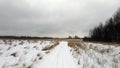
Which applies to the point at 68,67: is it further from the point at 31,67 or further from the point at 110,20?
the point at 110,20

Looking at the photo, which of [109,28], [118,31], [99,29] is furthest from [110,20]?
[99,29]

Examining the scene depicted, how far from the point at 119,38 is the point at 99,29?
29.6 m

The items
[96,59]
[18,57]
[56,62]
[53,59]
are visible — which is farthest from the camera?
[96,59]

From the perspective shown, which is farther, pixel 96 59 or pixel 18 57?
pixel 96 59

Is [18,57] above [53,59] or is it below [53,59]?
above

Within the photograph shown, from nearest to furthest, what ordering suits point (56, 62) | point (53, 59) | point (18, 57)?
point (56, 62), point (18, 57), point (53, 59)

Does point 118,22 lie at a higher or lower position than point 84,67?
higher

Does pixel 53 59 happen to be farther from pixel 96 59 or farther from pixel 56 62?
pixel 96 59

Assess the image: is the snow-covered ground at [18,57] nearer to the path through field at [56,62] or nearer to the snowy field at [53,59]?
the snowy field at [53,59]

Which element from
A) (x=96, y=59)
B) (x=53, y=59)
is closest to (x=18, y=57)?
(x=53, y=59)

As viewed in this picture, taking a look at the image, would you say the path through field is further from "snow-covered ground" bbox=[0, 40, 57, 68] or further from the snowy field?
"snow-covered ground" bbox=[0, 40, 57, 68]

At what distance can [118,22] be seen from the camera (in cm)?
7144

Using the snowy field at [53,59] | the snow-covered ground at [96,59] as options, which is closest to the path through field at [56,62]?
the snowy field at [53,59]

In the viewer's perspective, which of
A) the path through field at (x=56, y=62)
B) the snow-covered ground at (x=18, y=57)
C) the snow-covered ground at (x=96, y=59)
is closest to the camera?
the snow-covered ground at (x=18, y=57)
